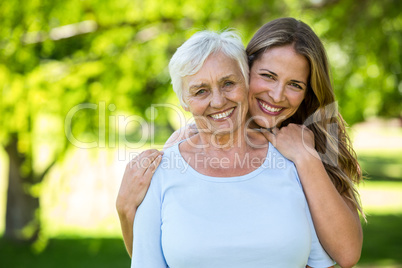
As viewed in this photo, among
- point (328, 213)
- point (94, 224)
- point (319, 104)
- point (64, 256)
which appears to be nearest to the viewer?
point (328, 213)

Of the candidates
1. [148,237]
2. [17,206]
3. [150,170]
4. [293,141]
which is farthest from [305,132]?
[17,206]

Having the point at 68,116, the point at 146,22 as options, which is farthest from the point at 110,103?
the point at 146,22

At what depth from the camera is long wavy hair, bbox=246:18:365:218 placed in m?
2.40

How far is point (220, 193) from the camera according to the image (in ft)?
6.70

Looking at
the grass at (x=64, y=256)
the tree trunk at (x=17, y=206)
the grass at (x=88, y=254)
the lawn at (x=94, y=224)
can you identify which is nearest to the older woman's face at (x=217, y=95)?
the lawn at (x=94, y=224)

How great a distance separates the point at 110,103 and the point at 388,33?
2711 millimetres

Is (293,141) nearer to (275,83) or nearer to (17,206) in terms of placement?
(275,83)

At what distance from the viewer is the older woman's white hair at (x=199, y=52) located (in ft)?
6.87

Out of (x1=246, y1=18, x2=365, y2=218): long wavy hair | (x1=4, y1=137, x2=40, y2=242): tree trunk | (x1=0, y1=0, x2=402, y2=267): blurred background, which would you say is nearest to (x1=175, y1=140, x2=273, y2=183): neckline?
(x1=246, y1=18, x2=365, y2=218): long wavy hair

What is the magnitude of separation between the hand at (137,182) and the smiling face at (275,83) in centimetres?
57

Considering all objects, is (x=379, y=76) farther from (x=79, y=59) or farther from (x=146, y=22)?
(x=79, y=59)

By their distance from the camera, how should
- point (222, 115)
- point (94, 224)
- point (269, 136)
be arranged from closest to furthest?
point (222, 115), point (269, 136), point (94, 224)

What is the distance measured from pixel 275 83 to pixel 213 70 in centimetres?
42

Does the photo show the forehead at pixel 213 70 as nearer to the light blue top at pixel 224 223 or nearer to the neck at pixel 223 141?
the neck at pixel 223 141
